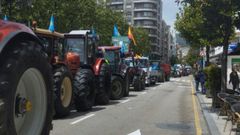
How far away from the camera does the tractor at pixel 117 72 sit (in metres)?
22.4

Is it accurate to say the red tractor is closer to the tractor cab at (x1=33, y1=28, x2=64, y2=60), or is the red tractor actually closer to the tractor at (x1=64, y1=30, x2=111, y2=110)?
the tractor cab at (x1=33, y1=28, x2=64, y2=60)

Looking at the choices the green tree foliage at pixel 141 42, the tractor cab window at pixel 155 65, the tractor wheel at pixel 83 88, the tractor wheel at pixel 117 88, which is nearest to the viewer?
the tractor wheel at pixel 83 88

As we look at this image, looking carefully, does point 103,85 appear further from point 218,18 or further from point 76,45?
point 218,18

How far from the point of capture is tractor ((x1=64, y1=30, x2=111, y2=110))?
15763 mm

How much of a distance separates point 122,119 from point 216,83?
17.6 feet

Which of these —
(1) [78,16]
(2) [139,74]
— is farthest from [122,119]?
(1) [78,16]

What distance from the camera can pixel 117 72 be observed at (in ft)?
81.9

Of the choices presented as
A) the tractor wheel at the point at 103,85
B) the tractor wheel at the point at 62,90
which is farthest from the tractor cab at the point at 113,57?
the tractor wheel at the point at 62,90

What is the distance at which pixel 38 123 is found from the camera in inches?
189

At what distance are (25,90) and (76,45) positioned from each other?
517 inches

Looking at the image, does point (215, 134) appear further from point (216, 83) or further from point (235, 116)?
point (216, 83)

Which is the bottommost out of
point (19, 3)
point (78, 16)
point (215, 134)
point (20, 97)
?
point (215, 134)

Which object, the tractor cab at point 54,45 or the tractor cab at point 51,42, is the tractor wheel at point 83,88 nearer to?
the tractor cab at point 54,45

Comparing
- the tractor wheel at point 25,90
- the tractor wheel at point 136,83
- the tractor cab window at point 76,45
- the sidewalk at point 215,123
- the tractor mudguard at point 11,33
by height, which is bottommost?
the sidewalk at point 215,123
